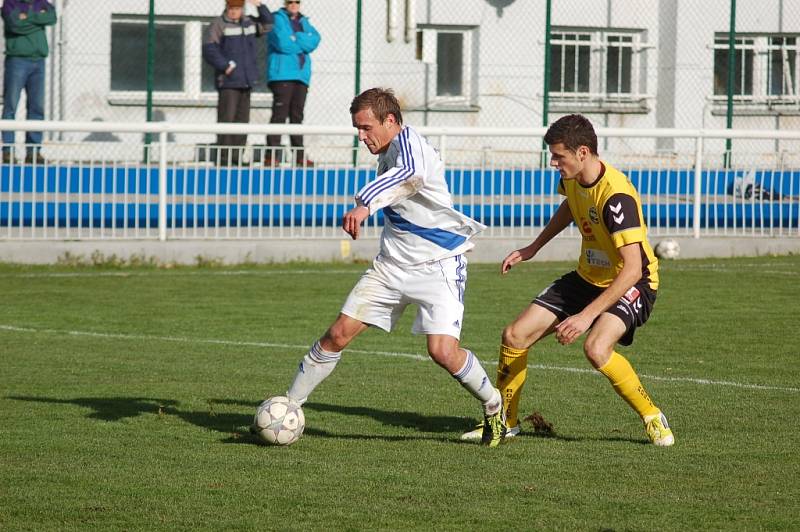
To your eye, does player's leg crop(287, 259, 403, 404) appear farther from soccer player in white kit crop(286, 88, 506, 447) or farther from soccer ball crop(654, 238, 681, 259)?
soccer ball crop(654, 238, 681, 259)

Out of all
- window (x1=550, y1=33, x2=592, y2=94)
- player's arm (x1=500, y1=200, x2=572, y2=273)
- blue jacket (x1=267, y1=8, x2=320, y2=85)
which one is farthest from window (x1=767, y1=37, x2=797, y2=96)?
player's arm (x1=500, y1=200, x2=572, y2=273)

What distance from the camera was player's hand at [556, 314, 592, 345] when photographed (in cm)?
620

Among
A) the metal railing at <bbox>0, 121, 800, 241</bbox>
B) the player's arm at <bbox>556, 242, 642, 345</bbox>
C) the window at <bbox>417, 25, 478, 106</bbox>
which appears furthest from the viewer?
the window at <bbox>417, 25, 478, 106</bbox>

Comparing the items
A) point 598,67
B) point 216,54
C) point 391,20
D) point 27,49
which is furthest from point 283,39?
point 598,67

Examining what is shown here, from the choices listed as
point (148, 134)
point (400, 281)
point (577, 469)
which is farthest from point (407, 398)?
point (148, 134)

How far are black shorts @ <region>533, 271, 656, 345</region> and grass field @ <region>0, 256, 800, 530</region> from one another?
1.92 feet

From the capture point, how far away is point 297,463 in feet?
20.5

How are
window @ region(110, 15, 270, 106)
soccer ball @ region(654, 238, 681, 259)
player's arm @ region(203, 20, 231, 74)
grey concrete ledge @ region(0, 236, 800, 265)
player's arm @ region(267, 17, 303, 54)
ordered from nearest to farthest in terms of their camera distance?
grey concrete ledge @ region(0, 236, 800, 265)
soccer ball @ region(654, 238, 681, 259)
player's arm @ region(203, 20, 231, 74)
player's arm @ region(267, 17, 303, 54)
window @ region(110, 15, 270, 106)

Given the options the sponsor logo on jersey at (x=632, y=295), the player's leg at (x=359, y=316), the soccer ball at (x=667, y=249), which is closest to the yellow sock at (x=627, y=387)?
the sponsor logo on jersey at (x=632, y=295)

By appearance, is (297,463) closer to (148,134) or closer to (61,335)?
(61,335)

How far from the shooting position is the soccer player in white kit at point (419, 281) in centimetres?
655

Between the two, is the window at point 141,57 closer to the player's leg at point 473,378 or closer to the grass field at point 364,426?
the grass field at point 364,426

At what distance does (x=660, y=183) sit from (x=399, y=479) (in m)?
11.3

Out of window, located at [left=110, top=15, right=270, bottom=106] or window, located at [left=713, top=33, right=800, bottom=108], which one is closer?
window, located at [left=110, top=15, right=270, bottom=106]
